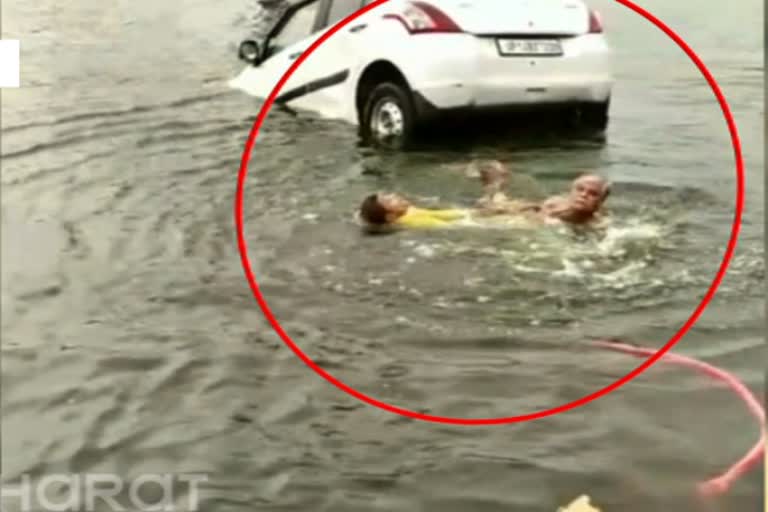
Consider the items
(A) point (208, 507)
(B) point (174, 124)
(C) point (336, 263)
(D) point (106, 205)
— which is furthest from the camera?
(B) point (174, 124)

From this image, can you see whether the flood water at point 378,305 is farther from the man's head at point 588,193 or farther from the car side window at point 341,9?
the car side window at point 341,9

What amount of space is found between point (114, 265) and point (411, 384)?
743 mm

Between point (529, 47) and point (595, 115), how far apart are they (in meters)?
0.20

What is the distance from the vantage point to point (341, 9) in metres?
2.15

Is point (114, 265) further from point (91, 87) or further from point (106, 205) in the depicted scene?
point (91, 87)

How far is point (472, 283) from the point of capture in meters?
2.12

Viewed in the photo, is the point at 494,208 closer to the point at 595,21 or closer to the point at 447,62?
the point at 447,62

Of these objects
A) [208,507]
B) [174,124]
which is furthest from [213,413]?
[174,124]

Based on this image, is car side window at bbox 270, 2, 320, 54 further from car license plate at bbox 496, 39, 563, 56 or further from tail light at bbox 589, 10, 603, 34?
tail light at bbox 589, 10, 603, 34

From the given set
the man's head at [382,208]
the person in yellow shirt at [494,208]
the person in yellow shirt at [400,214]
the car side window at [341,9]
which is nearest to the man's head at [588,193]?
the person in yellow shirt at [494,208]

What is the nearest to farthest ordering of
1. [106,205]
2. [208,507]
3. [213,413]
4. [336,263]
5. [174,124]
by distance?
1. [208,507]
2. [213,413]
3. [336,263]
4. [106,205]
5. [174,124]

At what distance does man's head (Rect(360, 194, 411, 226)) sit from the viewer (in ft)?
7.07
